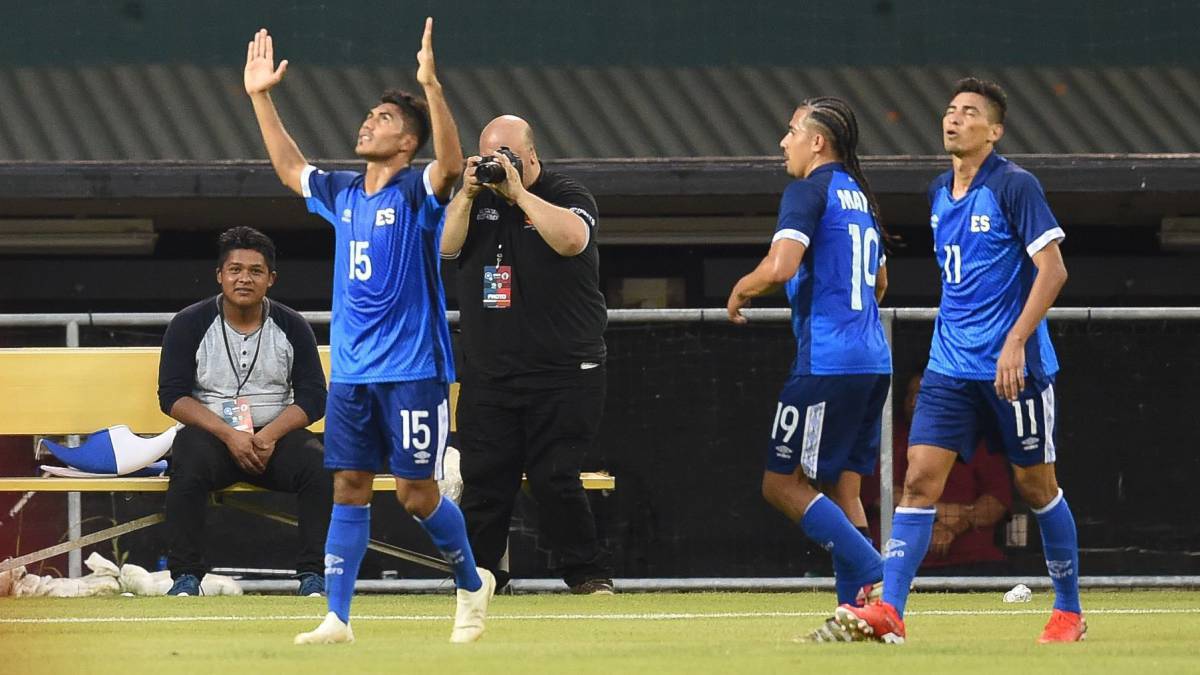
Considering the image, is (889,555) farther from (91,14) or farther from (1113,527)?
(91,14)

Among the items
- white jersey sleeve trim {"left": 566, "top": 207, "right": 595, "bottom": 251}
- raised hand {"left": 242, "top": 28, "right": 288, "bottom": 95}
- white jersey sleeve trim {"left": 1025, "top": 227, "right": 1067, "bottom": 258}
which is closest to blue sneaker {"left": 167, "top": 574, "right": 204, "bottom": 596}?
white jersey sleeve trim {"left": 566, "top": 207, "right": 595, "bottom": 251}

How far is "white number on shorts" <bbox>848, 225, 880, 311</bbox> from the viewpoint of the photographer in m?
7.76

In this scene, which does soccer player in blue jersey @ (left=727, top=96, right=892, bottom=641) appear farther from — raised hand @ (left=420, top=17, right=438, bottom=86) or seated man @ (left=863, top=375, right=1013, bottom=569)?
seated man @ (left=863, top=375, right=1013, bottom=569)

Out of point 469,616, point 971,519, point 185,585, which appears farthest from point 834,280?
point 971,519

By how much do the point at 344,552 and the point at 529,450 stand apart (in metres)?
2.88

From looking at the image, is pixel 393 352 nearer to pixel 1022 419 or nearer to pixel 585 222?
pixel 1022 419

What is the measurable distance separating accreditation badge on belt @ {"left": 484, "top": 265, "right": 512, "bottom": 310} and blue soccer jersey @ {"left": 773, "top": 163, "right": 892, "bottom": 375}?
227 cm

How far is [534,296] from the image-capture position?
32.4ft

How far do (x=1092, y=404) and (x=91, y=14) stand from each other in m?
6.39

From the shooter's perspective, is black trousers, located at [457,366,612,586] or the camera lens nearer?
the camera lens

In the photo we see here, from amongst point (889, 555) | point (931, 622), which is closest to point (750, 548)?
point (931, 622)

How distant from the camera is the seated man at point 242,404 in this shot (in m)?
10.3

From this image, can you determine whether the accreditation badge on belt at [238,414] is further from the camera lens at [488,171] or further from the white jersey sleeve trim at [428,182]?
the white jersey sleeve trim at [428,182]

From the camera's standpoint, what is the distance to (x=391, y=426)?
7.33 m
